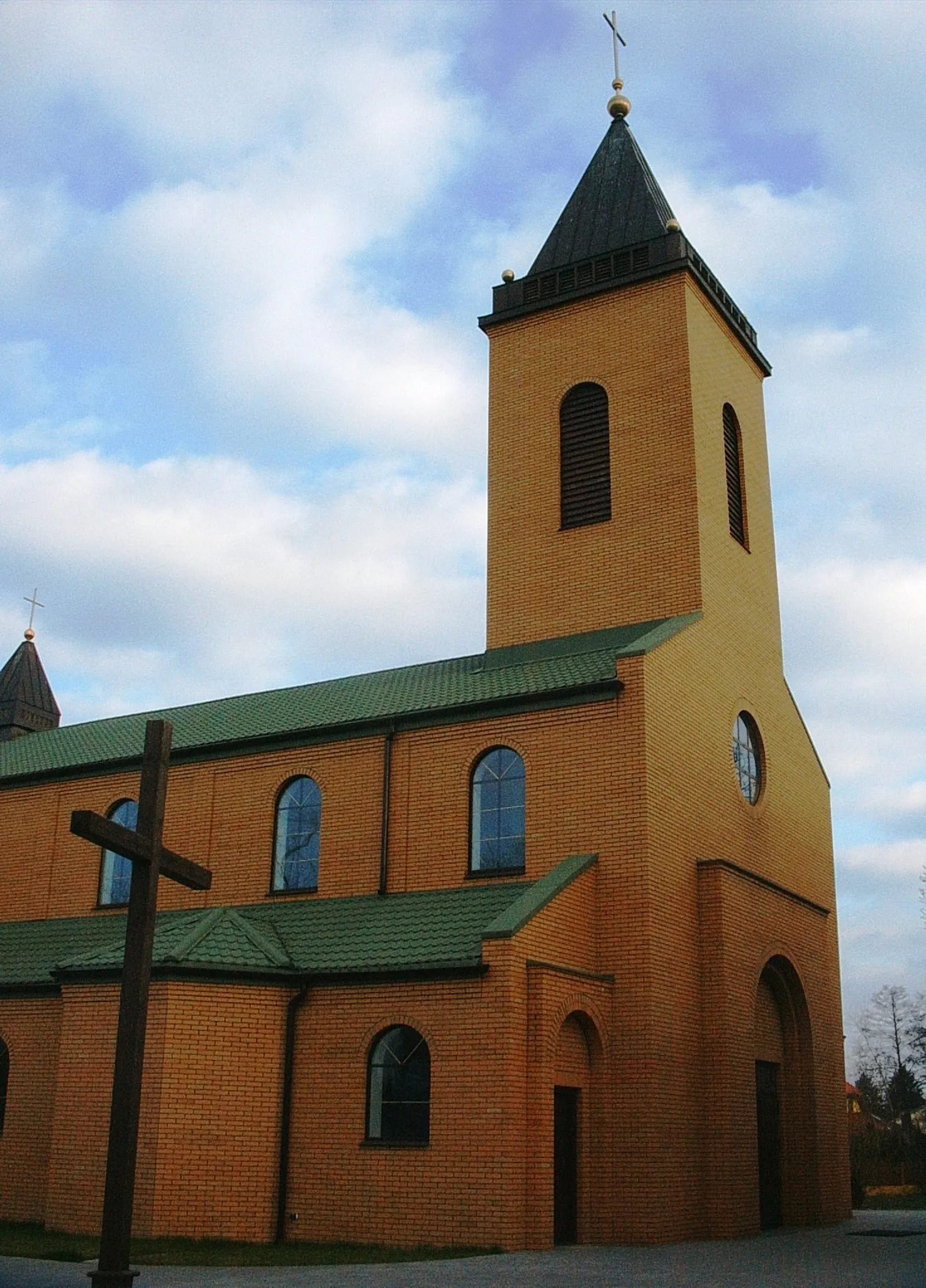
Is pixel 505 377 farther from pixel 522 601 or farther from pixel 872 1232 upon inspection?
pixel 872 1232

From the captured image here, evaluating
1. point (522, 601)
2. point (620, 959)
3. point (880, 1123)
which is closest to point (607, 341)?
point (522, 601)

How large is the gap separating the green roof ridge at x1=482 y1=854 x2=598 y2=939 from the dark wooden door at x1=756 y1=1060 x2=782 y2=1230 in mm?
4813

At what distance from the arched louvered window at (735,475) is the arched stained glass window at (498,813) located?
6518 millimetres

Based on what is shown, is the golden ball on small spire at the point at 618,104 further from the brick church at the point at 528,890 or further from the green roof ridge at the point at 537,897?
the green roof ridge at the point at 537,897

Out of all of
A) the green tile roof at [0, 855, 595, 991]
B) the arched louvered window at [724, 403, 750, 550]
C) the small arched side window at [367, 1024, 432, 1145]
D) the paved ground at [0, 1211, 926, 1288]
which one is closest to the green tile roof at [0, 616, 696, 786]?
the green tile roof at [0, 855, 595, 991]

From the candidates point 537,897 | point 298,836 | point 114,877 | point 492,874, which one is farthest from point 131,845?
point 114,877

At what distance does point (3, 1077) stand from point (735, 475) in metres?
15.6

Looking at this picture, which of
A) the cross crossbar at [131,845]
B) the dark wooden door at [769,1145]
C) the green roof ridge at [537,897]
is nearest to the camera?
the cross crossbar at [131,845]

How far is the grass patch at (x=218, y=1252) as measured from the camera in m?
14.0

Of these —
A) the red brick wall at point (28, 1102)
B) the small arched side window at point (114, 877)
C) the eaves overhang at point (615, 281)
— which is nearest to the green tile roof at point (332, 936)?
the red brick wall at point (28, 1102)

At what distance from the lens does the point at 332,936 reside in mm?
18719

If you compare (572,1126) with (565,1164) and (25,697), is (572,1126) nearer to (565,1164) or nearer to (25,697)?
(565,1164)

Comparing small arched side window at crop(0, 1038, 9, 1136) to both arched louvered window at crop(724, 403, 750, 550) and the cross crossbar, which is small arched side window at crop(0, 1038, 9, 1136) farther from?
arched louvered window at crop(724, 403, 750, 550)

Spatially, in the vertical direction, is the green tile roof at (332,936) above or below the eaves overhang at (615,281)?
below
